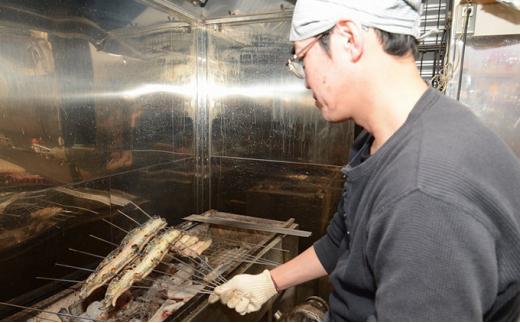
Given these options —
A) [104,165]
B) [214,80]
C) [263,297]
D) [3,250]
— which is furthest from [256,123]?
[3,250]

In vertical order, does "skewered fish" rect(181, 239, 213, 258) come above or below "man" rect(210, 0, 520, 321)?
below

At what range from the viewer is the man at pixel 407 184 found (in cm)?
91

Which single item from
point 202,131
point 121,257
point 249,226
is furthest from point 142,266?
point 202,131

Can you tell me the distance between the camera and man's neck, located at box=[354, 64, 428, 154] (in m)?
1.19

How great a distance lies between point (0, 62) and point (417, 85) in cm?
232

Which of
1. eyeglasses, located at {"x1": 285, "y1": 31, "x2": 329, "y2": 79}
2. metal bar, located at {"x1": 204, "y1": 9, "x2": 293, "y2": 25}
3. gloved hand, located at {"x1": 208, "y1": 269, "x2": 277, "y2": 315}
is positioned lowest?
gloved hand, located at {"x1": 208, "y1": 269, "x2": 277, "y2": 315}

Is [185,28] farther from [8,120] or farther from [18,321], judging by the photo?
[18,321]

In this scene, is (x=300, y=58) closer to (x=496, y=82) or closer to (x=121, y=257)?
(x=121, y=257)

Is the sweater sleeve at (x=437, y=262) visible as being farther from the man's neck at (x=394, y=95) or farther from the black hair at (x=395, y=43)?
the black hair at (x=395, y=43)

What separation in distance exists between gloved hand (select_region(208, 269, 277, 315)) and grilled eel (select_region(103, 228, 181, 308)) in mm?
485

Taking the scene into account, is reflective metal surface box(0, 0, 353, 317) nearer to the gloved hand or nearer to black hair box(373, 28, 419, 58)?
the gloved hand

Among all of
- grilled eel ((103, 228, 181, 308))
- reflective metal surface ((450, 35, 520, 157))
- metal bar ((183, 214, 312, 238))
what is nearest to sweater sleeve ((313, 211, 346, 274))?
grilled eel ((103, 228, 181, 308))

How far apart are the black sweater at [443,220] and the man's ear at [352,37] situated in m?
0.28

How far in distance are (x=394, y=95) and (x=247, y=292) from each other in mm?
1396
